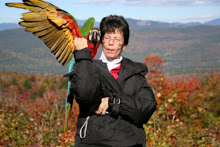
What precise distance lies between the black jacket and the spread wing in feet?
1.31

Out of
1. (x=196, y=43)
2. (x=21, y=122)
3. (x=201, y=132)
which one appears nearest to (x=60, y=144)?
(x=21, y=122)

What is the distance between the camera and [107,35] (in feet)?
6.09

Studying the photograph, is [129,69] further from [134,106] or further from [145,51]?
[145,51]

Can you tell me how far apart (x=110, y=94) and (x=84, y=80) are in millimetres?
280

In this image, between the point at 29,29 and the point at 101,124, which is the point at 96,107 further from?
the point at 29,29

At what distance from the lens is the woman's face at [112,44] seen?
1821 mm

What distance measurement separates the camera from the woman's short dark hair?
1.84 m

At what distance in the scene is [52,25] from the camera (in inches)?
76.5

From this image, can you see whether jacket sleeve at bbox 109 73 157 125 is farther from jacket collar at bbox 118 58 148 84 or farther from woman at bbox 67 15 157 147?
jacket collar at bbox 118 58 148 84

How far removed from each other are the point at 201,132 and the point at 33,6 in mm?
5482

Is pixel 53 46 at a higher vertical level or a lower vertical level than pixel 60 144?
higher

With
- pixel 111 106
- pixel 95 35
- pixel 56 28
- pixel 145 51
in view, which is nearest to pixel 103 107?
pixel 111 106

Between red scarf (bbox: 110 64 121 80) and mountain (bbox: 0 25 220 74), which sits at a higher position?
red scarf (bbox: 110 64 121 80)

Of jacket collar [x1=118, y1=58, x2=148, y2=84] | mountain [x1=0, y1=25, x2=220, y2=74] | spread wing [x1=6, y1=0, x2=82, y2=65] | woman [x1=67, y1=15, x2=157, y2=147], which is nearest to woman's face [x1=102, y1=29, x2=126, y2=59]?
woman [x1=67, y1=15, x2=157, y2=147]
